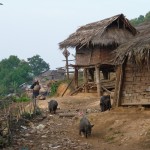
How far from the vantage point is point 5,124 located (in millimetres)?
11188

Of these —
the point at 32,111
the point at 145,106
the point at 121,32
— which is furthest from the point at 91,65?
the point at 145,106

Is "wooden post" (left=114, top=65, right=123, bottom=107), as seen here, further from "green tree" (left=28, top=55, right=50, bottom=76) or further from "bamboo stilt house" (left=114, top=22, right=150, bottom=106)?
"green tree" (left=28, top=55, right=50, bottom=76)

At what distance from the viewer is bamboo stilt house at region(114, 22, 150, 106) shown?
13328mm

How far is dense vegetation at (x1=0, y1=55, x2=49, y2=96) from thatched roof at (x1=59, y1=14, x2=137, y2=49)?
14.5 m

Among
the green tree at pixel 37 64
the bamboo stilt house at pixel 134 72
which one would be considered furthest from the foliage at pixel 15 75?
the bamboo stilt house at pixel 134 72

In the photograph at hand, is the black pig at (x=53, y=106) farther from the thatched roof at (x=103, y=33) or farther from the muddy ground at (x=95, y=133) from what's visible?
the thatched roof at (x=103, y=33)

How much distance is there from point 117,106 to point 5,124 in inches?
203

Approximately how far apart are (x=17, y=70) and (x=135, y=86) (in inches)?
1281

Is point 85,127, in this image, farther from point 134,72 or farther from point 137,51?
point 134,72

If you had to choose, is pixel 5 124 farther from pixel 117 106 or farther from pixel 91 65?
pixel 91 65

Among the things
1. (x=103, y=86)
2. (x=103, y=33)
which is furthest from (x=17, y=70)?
(x=103, y=33)

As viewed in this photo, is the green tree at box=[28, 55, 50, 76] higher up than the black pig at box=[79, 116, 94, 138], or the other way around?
the green tree at box=[28, 55, 50, 76]

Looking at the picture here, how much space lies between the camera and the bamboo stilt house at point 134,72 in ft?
43.7

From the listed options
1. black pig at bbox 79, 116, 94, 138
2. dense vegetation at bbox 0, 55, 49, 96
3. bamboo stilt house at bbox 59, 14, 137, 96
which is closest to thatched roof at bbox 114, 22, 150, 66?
black pig at bbox 79, 116, 94, 138
